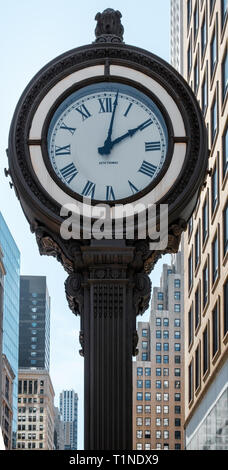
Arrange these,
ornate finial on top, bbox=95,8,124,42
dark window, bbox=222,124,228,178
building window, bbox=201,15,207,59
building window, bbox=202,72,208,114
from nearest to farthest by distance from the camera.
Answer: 1. ornate finial on top, bbox=95,8,124,42
2. dark window, bbox=222,124,228,178
3. building window, bbox=202,72,208,114
4. building window, bbox=201,15,207,59

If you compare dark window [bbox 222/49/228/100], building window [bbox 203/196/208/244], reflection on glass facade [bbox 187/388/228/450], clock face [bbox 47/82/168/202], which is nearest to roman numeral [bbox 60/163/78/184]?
clock face [bbox 47/82/168/202]

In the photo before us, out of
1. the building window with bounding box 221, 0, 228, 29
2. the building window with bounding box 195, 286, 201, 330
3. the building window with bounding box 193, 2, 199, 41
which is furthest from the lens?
→ the building window with bounding box 193, 2, 199, 41

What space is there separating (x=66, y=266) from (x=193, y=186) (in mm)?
987

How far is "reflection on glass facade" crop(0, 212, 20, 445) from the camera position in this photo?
132 m

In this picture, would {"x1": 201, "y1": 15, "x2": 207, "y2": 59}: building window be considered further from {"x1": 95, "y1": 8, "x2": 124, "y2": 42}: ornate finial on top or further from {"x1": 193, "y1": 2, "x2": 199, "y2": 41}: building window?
{"x1": 95, "y1": 8, "x2": 124, "y2": 42}: ornate finial on top

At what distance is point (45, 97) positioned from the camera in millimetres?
6234

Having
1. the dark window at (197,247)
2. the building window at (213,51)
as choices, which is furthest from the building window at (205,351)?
the building window at (213,51)

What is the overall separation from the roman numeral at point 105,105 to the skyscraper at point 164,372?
6128 inches

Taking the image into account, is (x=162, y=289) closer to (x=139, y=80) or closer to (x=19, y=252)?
(x=19, y=252)

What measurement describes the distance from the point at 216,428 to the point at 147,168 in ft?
126

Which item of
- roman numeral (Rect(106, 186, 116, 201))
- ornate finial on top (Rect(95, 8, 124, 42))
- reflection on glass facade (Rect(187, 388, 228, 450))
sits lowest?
roman numeral (Rect(106, 186, 116, 201))

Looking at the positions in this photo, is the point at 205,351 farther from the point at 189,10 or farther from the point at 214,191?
the point at 189,10

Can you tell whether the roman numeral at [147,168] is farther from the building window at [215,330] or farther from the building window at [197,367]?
the building window at [197,367]
